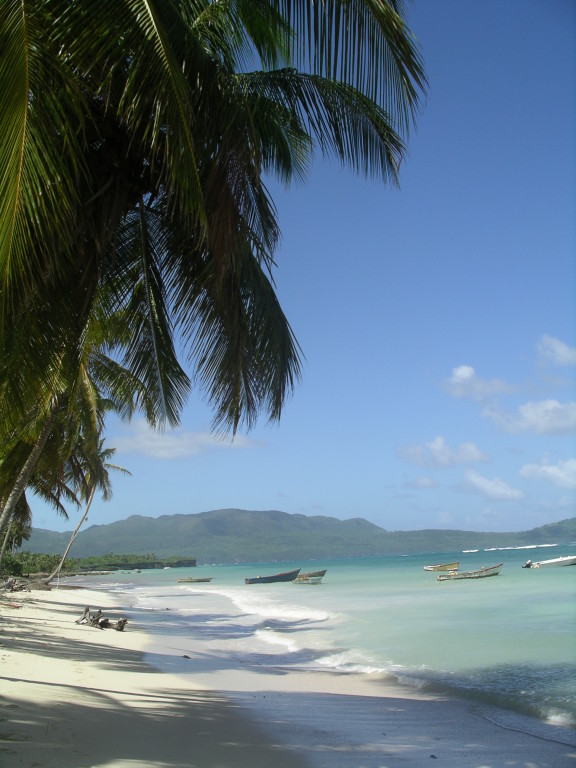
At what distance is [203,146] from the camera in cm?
489

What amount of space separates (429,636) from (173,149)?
40.6 feet

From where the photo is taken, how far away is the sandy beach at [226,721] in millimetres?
4781

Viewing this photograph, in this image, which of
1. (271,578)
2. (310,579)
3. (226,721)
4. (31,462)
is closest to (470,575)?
(310,579)

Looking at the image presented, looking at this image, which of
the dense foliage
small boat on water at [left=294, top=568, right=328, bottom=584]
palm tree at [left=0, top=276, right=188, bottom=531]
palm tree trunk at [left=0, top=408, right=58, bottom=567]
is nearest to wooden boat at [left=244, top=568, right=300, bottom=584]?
small boat on water at [left=294, top=568, right=328, bottom=584]

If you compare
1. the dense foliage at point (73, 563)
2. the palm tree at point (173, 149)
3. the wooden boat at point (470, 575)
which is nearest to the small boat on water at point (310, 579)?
the wooden boat at point (470, 575)

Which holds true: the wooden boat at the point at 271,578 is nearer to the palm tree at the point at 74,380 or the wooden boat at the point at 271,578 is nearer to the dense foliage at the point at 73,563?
the dense foliage at the point at 73,563

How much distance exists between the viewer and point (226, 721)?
6.07m

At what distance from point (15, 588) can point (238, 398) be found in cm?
2208

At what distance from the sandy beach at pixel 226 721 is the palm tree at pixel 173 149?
2.79 meters

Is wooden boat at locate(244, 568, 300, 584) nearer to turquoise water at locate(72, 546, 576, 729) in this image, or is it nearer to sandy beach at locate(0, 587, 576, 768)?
turquoise water at locate(72, 546, 576, 729)

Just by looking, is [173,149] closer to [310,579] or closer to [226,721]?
[226,721]

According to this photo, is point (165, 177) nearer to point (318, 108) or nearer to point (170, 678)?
point (318, 108)

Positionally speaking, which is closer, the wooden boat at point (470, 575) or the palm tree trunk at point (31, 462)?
the palm tree trunk at point (31, 462)

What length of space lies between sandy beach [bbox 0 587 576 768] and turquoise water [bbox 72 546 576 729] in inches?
39.4
